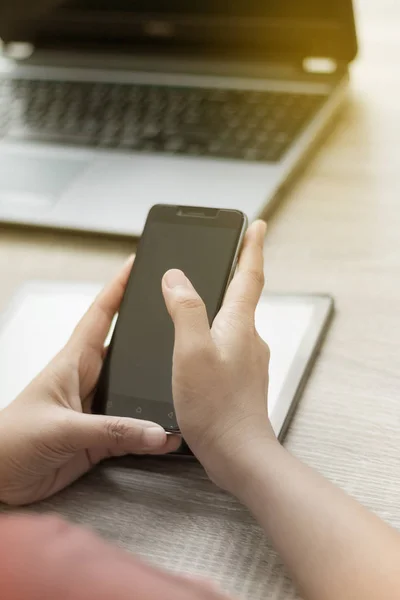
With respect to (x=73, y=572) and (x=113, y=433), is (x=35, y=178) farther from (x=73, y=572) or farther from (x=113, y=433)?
(x=73, y=572)

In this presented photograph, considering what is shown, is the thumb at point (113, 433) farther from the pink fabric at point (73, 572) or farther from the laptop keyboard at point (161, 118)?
the laptop keyboard at point (161, 118)

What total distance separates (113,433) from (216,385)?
7 centimetres

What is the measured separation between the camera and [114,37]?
0.84 meters

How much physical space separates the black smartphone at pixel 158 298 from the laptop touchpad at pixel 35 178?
19cm

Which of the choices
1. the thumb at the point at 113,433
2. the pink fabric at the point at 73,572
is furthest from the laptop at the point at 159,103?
→ the pink fabric at the point at 73,572

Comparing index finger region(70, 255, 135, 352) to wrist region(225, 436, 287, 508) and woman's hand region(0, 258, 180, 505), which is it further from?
wrist region(225, 436, 287, 508)

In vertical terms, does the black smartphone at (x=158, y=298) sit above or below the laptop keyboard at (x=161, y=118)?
below

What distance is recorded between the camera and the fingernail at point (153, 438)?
44cm

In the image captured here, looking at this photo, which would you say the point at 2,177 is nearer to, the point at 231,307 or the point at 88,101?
the point at 88,101

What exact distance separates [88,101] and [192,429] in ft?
1.59

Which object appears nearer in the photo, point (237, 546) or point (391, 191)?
point (237, 546)

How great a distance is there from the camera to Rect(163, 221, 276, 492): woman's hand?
420 mm

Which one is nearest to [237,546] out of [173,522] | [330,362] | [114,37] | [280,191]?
[173,522]

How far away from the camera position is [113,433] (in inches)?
17.5
